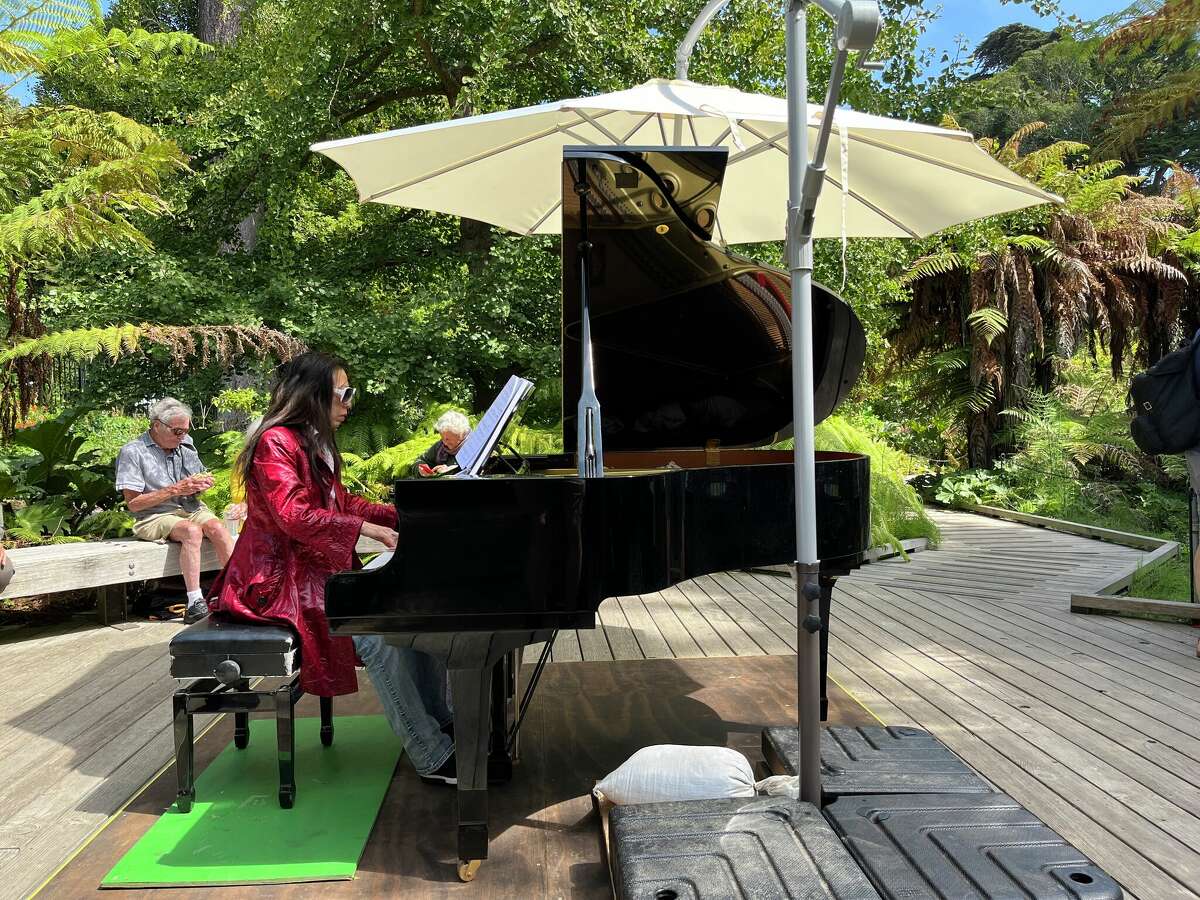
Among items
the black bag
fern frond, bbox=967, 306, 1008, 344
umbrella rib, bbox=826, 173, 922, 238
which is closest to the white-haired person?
umbrella rib, bbox=826, 173, 922, 238

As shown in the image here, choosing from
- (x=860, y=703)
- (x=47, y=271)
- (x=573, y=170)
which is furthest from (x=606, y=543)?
(x=47, y=271)

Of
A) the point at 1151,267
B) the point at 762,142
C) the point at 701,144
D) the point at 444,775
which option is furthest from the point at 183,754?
the point at 1151,267

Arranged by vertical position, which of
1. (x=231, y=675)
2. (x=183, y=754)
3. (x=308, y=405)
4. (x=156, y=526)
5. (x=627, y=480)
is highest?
(x=308, y=405)

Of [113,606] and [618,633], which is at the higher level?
[113,606]

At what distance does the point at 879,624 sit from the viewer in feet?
19.0

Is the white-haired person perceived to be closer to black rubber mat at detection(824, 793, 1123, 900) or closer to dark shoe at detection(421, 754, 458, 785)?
dark shoe at detection(421, 754, 458, 785)

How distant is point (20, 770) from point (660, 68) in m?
8.54

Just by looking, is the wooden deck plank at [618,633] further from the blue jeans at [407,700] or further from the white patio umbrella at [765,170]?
the white patio umbrella at [765,170]

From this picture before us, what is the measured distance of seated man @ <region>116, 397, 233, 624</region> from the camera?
19.1 ft

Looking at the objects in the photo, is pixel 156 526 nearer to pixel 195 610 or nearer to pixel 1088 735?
pixel 195 610

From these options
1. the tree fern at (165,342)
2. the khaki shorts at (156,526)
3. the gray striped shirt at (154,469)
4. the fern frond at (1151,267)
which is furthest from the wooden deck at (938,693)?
the fern frond at (1151,267)

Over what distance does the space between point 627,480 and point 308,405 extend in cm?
135

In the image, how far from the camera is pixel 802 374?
7.91 feet

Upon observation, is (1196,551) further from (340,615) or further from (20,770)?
(20,770)
